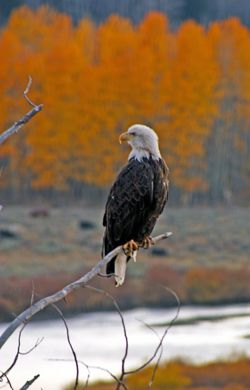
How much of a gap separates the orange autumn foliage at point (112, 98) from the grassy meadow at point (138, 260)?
160cm

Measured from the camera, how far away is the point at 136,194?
21.6 feet

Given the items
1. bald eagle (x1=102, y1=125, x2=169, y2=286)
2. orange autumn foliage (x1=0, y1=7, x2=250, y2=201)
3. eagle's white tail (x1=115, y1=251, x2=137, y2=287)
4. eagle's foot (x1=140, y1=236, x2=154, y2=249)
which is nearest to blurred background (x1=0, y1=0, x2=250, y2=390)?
orange autumn foliage (x1=0, y1=7, x2=250, y2=201)

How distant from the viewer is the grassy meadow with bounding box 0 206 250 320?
21578 millimetres

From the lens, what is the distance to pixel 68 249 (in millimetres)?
29125

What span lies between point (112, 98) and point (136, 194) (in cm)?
3148

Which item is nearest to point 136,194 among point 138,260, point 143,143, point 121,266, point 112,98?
point 143,143

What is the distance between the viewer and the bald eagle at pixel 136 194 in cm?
653

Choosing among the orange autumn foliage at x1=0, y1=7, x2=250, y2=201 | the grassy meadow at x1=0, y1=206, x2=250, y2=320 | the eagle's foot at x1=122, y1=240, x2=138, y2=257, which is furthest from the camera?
the orange autumn foliage at x1=0, y1=7, x2=250, y2=201

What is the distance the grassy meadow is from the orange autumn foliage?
1602 millimetres

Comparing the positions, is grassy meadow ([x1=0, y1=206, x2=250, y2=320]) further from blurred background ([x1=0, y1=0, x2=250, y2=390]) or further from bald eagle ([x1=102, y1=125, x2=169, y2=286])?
bald eagle ([x1=102, y1=125, x2=169, y2=286])

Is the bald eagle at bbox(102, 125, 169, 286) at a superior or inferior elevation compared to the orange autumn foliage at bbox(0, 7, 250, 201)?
inferior

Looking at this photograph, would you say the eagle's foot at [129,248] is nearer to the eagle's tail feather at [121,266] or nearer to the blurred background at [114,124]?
the eagle's tail feather at [121,266]

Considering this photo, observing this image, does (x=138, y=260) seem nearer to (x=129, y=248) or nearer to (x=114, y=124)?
(x=114, y=124)

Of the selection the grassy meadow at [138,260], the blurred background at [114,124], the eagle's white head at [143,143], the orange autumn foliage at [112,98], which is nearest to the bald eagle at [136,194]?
the eagle's white head at [143,143]
